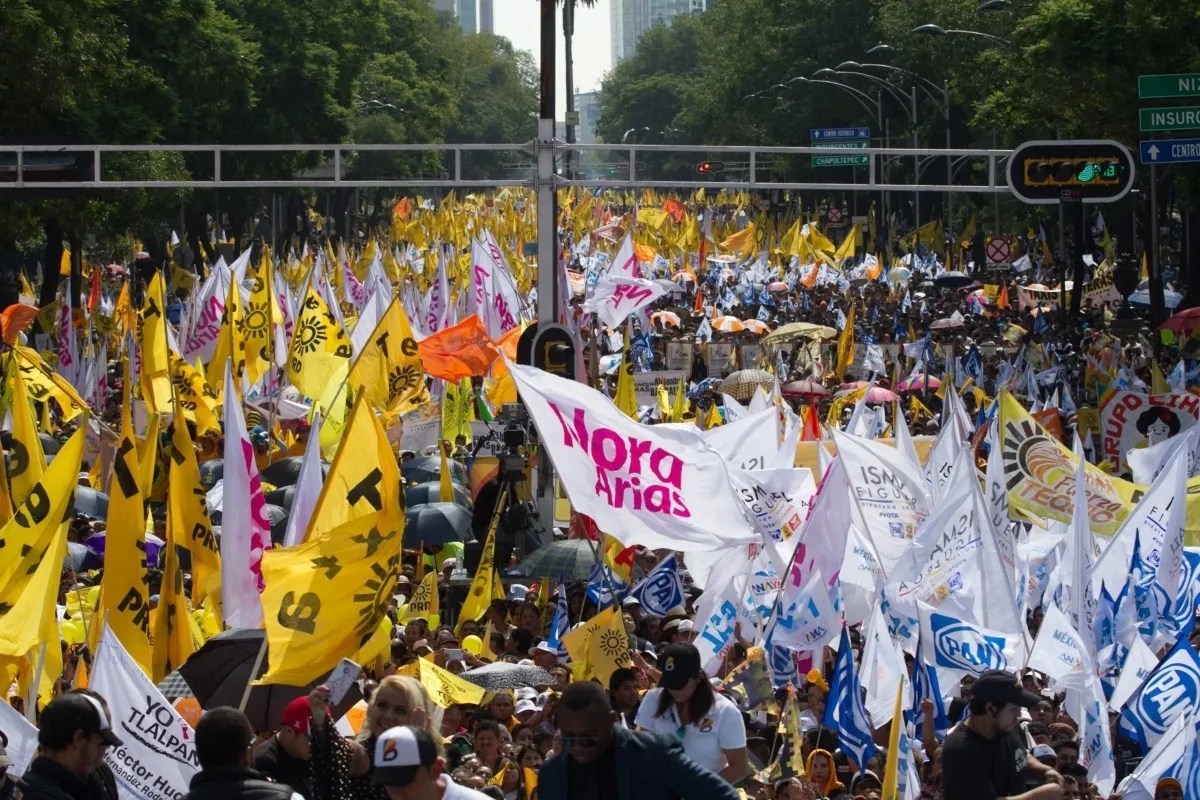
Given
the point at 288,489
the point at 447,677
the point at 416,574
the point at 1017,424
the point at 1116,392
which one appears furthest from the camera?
the point at 1116,392

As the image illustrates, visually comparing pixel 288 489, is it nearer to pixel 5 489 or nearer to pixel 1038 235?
pixel 5 489

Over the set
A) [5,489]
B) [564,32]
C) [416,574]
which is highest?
[564,32]

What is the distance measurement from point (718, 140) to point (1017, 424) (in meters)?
76.9

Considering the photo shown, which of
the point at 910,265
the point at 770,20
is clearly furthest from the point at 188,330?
the point at 770,20

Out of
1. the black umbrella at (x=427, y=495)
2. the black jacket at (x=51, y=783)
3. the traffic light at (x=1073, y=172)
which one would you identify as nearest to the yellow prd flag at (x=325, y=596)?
the black jacket at (x=51, y=783)

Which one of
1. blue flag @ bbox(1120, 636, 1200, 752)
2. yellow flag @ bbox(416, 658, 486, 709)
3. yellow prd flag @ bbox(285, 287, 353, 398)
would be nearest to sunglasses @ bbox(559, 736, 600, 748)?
yellow flag @ bbox(416, 658, 486, 709)

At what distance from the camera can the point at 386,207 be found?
9544 centimetres

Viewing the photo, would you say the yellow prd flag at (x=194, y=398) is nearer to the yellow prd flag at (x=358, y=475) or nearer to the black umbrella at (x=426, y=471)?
the black umbrella at (x=426, y=471)

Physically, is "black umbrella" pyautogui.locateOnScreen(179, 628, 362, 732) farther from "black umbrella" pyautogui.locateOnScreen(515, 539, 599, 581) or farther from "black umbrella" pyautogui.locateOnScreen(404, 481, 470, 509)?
"black umbrella" pyautogui.locateOnScreen(404, 481, 470, 509)

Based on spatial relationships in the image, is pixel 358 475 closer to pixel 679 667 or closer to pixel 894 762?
pixel 894 762

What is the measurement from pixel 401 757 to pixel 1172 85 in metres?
19.6

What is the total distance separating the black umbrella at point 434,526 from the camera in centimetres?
1644

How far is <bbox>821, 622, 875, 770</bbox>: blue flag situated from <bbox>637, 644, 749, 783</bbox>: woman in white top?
3.11 metres

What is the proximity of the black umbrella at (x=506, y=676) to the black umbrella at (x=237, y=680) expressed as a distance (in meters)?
1.11
